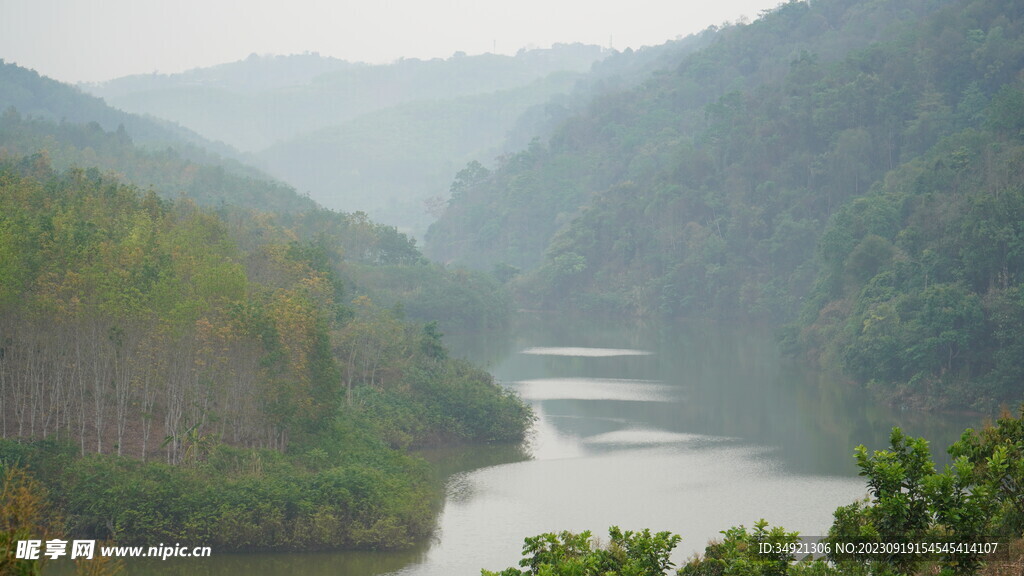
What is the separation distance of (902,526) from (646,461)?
17.6 metres

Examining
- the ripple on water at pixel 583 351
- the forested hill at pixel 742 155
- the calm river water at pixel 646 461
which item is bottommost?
the calm river water at pixel 646 461

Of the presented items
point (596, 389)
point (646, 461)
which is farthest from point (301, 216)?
point (646, 461)

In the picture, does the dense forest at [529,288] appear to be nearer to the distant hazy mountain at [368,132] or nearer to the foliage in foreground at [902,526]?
the foliage in foreground at [902,526]

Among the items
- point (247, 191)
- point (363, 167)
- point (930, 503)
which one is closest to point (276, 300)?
point (930, 503)

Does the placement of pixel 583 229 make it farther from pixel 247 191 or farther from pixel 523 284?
pixel 247 191

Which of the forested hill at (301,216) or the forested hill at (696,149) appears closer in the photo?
the forested hill at (301,216)

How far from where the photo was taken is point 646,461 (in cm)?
2762

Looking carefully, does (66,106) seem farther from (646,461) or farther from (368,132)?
(646,461)

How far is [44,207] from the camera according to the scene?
25641mm

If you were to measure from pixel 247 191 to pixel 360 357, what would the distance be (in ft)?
133

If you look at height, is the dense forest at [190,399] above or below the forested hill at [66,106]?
below

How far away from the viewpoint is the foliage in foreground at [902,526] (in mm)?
9984

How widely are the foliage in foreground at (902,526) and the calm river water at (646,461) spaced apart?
788 centimetres

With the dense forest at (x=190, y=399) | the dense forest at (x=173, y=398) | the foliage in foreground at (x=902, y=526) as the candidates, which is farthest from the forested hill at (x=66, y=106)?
the foliage in foreground at (x=902, y=526)
